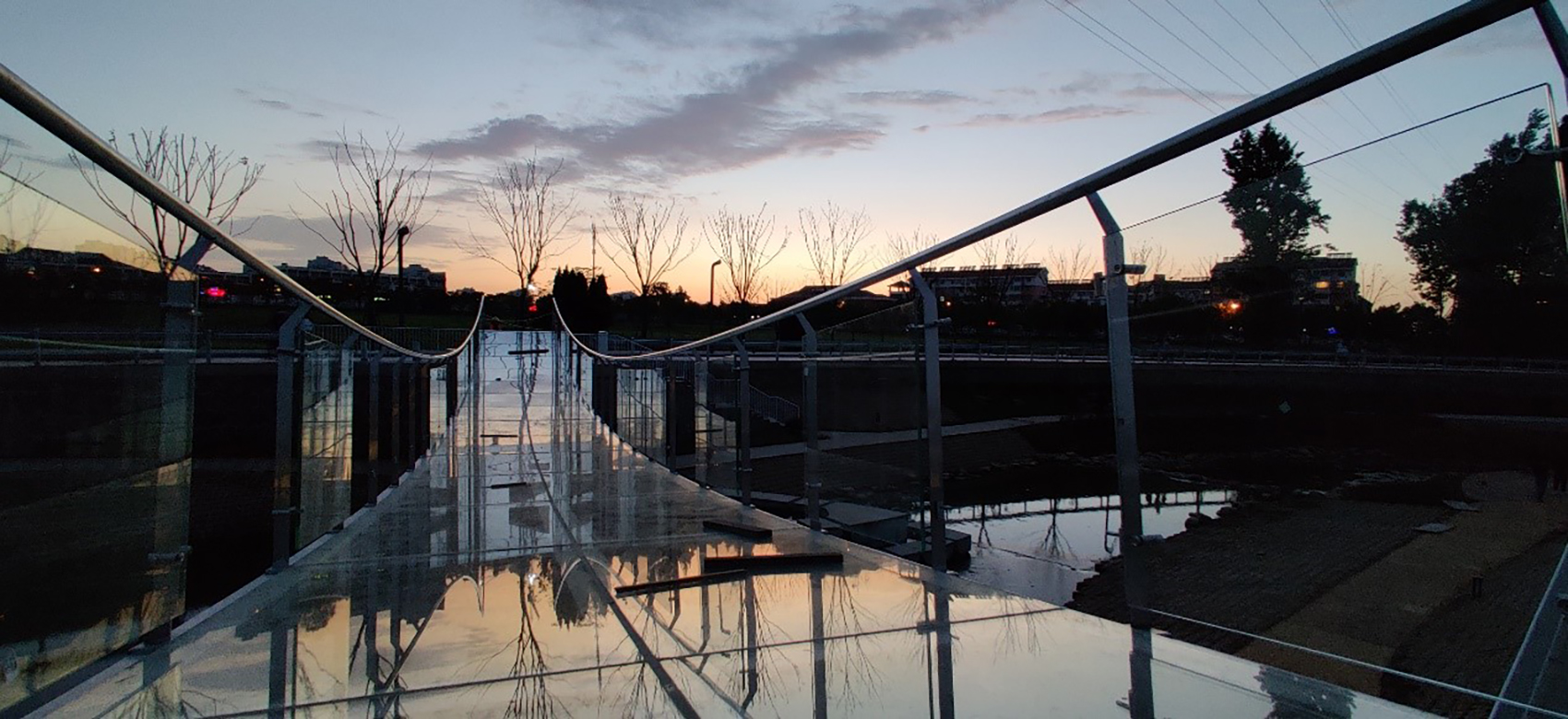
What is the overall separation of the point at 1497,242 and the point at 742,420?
4075 mm

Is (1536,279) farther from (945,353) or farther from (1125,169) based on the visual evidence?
(945,353)

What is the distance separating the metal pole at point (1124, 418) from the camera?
225cm

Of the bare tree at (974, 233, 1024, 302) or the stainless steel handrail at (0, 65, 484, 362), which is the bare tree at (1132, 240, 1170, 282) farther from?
the stainless steel handrail at (0, 65, 484, 362)

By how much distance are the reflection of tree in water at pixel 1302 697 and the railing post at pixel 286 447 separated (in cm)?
319

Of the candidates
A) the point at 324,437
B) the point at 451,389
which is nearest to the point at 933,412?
the point at 324,437

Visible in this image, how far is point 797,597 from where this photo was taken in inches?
116

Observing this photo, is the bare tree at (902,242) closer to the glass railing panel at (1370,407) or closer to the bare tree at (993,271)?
the bare tree at (993,271)

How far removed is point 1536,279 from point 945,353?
185 centimetres

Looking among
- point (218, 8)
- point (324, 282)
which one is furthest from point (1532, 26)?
point (324, 282)

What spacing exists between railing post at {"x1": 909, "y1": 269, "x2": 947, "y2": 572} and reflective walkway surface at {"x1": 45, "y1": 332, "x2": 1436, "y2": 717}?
5.3 inches

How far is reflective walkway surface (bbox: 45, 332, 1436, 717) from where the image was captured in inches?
75.7

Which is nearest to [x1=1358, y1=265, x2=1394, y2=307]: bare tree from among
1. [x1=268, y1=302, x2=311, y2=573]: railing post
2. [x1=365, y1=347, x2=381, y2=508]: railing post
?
[x1=268, y1=302, x2=311, y2=573]: railing post

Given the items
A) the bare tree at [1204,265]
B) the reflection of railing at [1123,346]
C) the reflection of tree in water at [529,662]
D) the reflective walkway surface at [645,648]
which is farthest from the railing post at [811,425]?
the bare tree at [1204,265]

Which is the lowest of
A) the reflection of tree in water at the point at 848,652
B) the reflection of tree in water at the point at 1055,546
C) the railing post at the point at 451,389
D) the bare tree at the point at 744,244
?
the reflection of tree in water at the point at 1055,546
